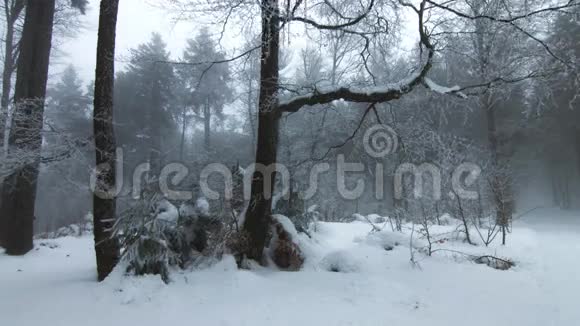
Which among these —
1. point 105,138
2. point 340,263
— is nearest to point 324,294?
point 340,263

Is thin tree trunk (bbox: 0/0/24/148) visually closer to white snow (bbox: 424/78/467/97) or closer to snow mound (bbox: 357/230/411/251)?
snow mound (bbox: 357/230/411/251)

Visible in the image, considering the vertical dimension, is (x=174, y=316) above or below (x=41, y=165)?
below

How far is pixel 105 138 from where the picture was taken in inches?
175

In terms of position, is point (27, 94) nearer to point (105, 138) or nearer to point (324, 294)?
point (105, 138)

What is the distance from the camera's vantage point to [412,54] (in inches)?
243

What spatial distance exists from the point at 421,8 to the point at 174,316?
429 cm

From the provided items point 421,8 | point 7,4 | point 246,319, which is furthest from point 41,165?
point 7,4

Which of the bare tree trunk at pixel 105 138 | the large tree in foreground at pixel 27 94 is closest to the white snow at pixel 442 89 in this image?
the bare tree trunk at pixel 105 138

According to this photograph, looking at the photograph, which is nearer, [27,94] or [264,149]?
[264,149]

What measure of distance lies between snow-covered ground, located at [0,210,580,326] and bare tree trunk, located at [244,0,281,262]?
1.65 feet

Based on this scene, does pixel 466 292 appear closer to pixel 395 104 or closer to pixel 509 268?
pixel 509 268

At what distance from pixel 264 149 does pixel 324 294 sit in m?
2.12

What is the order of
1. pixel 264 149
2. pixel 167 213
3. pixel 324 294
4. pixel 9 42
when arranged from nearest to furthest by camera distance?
pixel 324 294
pixel 167 213
pixel 264 149
pixel 9 42

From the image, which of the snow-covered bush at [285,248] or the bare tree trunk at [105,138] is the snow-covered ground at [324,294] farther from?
the bare tree trunk at [105,138]
